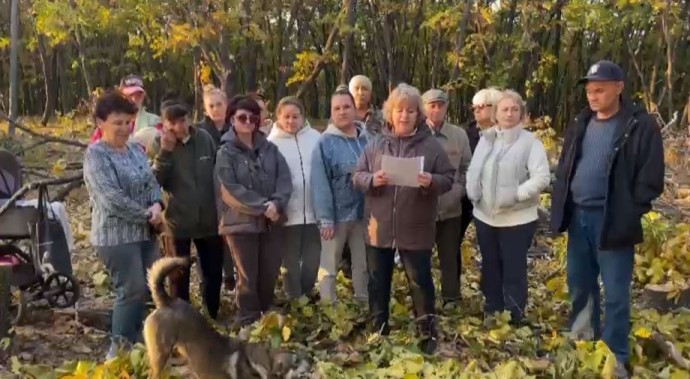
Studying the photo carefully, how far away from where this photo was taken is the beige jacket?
5812mm

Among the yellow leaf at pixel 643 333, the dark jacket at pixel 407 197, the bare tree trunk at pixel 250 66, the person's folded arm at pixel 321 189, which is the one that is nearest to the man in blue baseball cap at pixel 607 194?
the yellow leaf at pixel 643 333

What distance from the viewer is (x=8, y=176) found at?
6156mm

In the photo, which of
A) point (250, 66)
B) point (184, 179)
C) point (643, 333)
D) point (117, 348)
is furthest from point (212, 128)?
point (250, 66)

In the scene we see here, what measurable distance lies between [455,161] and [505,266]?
3.07 feet

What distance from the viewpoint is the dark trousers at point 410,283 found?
16.1 ft

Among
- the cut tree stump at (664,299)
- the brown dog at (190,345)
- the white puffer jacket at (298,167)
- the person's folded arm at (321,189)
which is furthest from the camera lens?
the cut tree stump at (664,299)

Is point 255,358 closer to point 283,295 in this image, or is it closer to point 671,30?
point 283,295

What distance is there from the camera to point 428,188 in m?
4.79

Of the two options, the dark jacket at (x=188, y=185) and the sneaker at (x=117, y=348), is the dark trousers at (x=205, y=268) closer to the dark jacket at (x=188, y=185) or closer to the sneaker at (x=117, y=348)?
the dark jacket at (x=188, y=185)

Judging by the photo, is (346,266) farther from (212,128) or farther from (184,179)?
(184,179)

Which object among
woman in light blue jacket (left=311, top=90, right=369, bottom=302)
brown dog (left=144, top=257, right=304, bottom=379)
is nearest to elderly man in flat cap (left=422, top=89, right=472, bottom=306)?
woman in light blue jacket (left=311, top=90, right=369, bottom=302)

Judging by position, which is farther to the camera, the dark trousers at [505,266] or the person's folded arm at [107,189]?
the dark trousers at [505,266]

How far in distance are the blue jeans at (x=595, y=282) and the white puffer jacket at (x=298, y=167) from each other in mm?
1870

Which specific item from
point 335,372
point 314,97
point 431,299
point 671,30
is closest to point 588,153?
point 431,299
